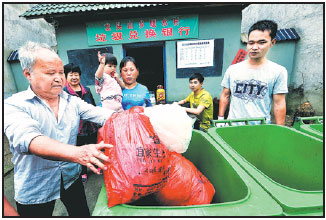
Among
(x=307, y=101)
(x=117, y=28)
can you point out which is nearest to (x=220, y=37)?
(x=117, y=28)

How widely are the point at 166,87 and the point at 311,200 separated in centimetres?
434

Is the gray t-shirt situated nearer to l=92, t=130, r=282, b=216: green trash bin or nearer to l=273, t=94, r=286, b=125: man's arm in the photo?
l=273, t=94, r=286, b=125: man's arm

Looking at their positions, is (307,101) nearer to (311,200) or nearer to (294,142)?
(294,142)

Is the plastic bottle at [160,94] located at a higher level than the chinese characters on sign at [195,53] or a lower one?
lower

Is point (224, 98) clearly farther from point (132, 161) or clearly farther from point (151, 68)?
point (151, 68)

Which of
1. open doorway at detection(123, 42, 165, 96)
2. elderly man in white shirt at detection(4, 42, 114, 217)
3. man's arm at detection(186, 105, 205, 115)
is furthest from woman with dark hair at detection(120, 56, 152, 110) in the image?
open doorway at detection(123, 42, 165, 96)

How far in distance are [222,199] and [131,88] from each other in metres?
1.71

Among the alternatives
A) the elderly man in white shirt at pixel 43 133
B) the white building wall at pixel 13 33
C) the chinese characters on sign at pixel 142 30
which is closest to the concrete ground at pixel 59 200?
the elderly man in white shirt at pixel 43 133

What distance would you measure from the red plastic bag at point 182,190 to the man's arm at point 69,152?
424 millimetres

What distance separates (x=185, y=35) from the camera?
4.47m

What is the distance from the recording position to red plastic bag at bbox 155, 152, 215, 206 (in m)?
0.98

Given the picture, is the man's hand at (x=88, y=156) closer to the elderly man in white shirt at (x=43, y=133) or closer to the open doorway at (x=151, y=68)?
the elderly man in white shirt at (x=43, y=133)

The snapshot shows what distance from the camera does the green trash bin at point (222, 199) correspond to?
0.69 metres

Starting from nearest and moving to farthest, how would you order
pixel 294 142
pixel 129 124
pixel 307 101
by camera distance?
pixel 129 124 → pixel 294 142 → pixel 307 101
